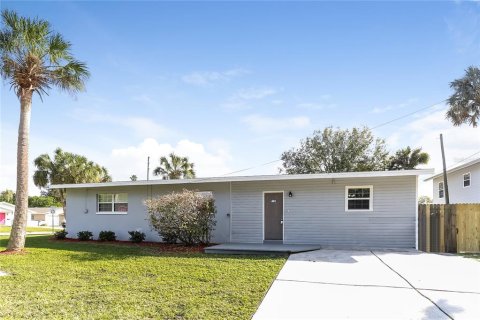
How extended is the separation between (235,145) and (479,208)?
43.4 feet

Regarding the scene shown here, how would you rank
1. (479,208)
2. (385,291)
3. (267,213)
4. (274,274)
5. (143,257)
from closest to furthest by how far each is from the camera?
(385,291) < (274,274) < (143,257) < (479,208) < (267,213)

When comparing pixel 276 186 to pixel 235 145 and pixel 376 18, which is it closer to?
pixel 376 18

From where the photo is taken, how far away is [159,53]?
12.5 meters

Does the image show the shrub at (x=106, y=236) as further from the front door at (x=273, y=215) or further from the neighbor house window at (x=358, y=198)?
the neighbor house window at (x=358, y=198)

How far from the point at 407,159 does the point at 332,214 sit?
21474 mm

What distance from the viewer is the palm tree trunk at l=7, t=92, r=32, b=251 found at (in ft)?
36.9

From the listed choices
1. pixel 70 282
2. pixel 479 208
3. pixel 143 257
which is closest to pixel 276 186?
pixel 143 257

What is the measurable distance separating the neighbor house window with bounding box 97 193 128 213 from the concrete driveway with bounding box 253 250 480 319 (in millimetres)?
9146

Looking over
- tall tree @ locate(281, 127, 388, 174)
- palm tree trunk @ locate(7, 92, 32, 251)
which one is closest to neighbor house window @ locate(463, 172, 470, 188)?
tall tree @ locate(281, 127, 388, 174)

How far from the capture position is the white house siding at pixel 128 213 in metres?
13.6

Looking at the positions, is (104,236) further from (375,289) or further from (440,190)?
(440,190)

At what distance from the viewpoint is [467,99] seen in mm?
17562

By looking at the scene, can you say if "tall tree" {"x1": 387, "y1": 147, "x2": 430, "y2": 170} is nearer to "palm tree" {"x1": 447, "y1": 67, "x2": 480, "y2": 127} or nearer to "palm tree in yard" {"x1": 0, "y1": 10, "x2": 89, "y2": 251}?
"palm tree" {"x1": 447, "y1": 67, "x2": 480, "y2": 127}

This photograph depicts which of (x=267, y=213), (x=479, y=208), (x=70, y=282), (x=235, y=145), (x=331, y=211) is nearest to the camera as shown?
(x=70, y=282)
